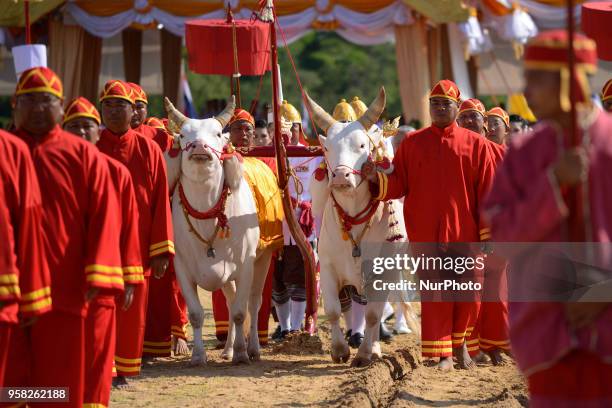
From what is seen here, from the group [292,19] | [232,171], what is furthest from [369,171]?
[292,19]

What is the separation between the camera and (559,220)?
512 centimetres

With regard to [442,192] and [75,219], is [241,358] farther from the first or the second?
[75,219]

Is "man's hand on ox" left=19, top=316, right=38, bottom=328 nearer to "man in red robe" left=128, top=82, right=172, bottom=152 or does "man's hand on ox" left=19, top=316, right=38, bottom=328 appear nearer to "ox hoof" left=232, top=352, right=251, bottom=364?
"man in red robe" left=128, top=82, right=172, bottom=152

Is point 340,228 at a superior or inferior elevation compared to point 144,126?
inferior

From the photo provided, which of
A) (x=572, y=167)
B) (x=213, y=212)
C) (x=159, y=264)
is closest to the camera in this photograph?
(x=572, y=167)

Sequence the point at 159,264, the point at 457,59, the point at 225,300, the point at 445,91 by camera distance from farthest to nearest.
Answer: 1. the point at 457,59
2. the point at 225,300
3. the point at 445,91
4. the point at 159,264

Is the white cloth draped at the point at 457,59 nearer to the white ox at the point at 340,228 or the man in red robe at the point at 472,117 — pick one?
the man in red robe at the point at 472,117

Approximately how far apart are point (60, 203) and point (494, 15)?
19982 millimetres

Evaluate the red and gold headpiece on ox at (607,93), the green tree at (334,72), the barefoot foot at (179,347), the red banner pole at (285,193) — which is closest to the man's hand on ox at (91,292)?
the red banner pole at (285,193)

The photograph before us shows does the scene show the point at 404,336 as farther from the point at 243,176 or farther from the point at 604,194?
the point at 604,194

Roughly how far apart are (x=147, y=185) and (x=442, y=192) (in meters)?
2.51

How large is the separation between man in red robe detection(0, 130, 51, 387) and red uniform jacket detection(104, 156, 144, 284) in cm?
86

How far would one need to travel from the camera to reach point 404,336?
1365cm

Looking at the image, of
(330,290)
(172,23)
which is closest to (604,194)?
(330,290)
